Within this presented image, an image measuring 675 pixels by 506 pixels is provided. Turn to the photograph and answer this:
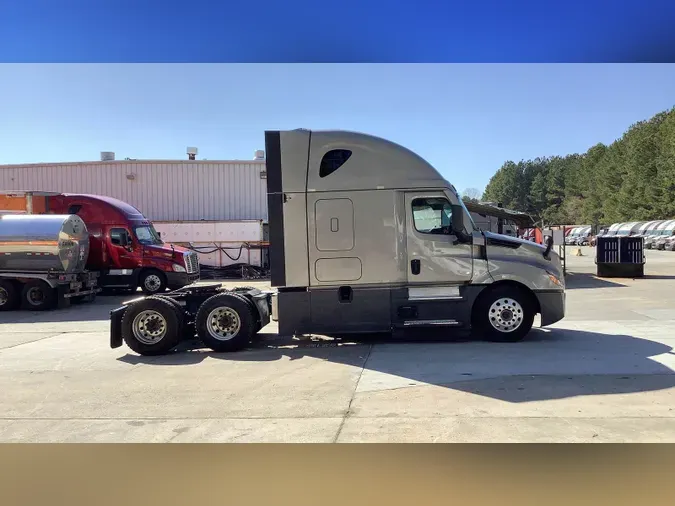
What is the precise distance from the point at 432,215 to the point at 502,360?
266 centimetres

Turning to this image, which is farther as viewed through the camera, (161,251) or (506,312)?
(161,251)

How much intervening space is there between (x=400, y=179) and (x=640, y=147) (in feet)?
251

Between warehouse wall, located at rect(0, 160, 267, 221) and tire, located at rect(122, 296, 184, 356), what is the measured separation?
20.7 m

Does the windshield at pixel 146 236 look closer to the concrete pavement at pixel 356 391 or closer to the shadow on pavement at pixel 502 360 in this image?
the concrete pavement at pixel 356 391

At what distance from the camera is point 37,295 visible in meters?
16.3

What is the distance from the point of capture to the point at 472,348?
8.77m

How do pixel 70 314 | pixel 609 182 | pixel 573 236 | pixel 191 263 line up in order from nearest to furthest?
pixel 70 314 → pixel 191 263 → pixel 573 236 → pixel 609 182

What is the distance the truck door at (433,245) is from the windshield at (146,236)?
13.8m

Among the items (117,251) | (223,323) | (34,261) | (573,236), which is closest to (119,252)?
(117,251)

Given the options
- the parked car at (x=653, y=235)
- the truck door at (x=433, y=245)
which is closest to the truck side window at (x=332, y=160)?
the truck door at (x=433, y=245)

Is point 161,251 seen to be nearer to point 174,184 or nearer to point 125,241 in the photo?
point 125,241

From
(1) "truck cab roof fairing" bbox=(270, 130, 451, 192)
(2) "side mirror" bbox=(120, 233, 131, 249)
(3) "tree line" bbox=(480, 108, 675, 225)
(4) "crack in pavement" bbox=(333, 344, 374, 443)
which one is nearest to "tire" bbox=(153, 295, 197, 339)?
(1) "truck cab roof fairing" bbox=(270, 130, 451, 192)
